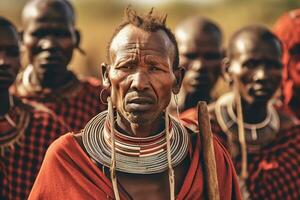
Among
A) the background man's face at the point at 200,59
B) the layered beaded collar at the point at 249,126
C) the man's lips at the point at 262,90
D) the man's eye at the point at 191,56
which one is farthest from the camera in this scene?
the man's eye at the point at 191,56

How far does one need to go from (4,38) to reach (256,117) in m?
2.24

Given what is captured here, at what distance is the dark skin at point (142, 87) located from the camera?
541 centimetres

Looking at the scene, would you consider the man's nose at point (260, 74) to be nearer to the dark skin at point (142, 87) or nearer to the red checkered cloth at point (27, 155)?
the red checkered cloth at point (27, 155)

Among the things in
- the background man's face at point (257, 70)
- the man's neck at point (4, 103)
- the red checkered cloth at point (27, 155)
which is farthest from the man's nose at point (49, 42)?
the background man's face at point (257, 70)

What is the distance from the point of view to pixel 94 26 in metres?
37.1

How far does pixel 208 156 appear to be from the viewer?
553 cm

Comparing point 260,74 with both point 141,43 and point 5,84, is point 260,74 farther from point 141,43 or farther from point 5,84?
point 141,43

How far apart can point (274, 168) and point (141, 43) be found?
3085mm

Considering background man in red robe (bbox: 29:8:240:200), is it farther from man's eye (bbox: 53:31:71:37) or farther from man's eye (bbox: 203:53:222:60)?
man's eye (bbox: 203:53:222:60)

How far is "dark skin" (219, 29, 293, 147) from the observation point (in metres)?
8.16

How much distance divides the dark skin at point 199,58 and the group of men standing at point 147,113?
1 centimetres

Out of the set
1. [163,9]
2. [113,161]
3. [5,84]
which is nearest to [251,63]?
[5,84]

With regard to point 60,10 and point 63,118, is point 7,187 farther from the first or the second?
point 60,10

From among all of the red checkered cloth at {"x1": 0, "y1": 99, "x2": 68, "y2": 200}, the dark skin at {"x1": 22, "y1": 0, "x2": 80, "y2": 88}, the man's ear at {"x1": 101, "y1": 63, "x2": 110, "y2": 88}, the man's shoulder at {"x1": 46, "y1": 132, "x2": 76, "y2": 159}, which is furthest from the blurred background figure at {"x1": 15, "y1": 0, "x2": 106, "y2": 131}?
the man's shoulder at {"x1": 46, "y1": 132, "x2": 76, "y2": 159}
